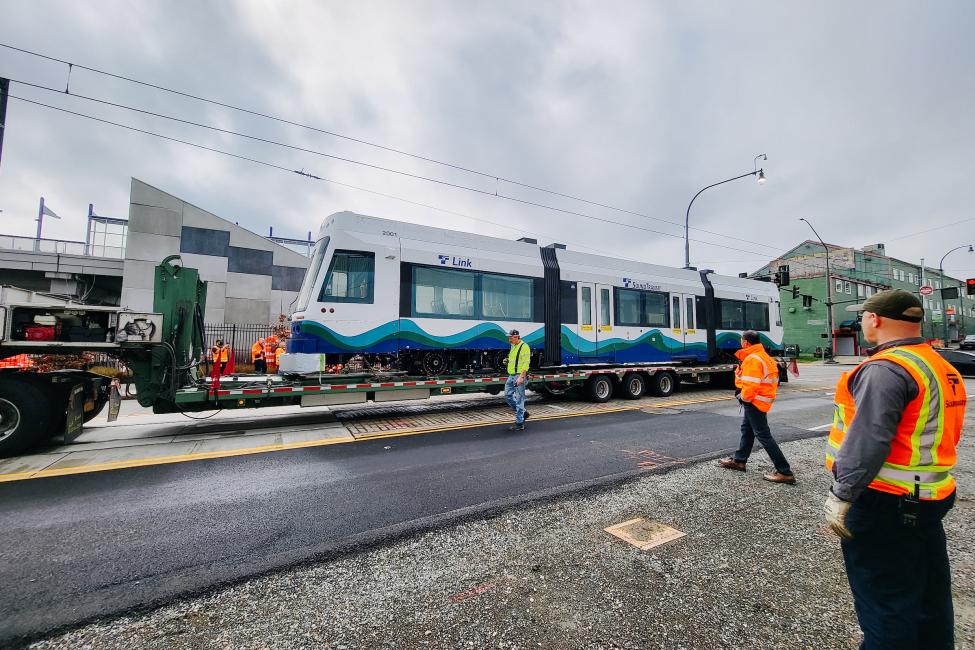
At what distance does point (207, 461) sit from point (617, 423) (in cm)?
661

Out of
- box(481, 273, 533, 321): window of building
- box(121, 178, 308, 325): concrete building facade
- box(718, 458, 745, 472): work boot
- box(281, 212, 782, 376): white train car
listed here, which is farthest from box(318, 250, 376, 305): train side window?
box(121, 178, 308, 325): concrete building facade

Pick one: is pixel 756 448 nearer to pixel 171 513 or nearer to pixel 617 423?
pixel 617 423

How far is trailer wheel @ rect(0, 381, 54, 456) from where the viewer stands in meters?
5.25

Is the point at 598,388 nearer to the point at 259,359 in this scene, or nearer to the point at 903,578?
the point at 903,578

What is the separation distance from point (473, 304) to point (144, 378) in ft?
19.1

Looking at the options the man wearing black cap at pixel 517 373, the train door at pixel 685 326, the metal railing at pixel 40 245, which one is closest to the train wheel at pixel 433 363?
the man wearing black cap at pixel 517 373

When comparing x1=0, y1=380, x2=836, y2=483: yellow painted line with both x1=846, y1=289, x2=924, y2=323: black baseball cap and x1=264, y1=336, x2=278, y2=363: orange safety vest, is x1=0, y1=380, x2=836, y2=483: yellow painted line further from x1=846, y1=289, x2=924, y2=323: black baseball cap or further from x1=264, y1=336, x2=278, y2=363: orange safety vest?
x1=264, y1=336, x2=278, y2=363: orange safety vest

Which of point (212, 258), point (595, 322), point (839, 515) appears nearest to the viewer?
point (839, 515)

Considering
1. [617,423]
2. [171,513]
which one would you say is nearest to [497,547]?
[171,513]

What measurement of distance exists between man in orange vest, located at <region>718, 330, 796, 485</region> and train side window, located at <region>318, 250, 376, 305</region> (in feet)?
20.4

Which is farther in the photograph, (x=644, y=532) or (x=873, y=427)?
(x=644, y=532)

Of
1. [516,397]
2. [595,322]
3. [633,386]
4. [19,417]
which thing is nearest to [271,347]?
[19,417]

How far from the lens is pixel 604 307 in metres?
11.1

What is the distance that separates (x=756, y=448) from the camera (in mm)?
6008
